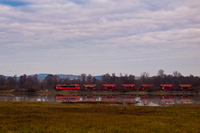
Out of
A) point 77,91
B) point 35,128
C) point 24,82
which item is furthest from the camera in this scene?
point 24,82

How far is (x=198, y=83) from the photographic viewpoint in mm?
151000

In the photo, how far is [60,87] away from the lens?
5408 inches

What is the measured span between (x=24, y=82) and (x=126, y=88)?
9620 cm

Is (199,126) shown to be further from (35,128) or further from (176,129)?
(35,128)

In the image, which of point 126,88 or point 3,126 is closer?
point 3,126

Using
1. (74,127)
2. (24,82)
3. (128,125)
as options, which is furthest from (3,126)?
(24,82)

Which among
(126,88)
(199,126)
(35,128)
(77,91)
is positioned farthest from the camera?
(126,88)

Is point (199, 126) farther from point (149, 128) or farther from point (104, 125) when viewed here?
point (104, 125)

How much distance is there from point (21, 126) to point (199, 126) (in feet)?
53.4

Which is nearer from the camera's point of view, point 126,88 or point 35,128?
point 35,128

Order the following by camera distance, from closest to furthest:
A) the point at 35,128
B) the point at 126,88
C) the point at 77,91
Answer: the point at 35,128 < the point at 77,91 < the point at 126,88

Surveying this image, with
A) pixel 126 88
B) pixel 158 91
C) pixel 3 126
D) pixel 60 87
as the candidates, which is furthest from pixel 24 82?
pixel 3 126

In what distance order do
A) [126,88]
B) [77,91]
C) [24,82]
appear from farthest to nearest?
[24,82], [126,88], [77,91]

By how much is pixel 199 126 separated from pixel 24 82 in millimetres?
189509
